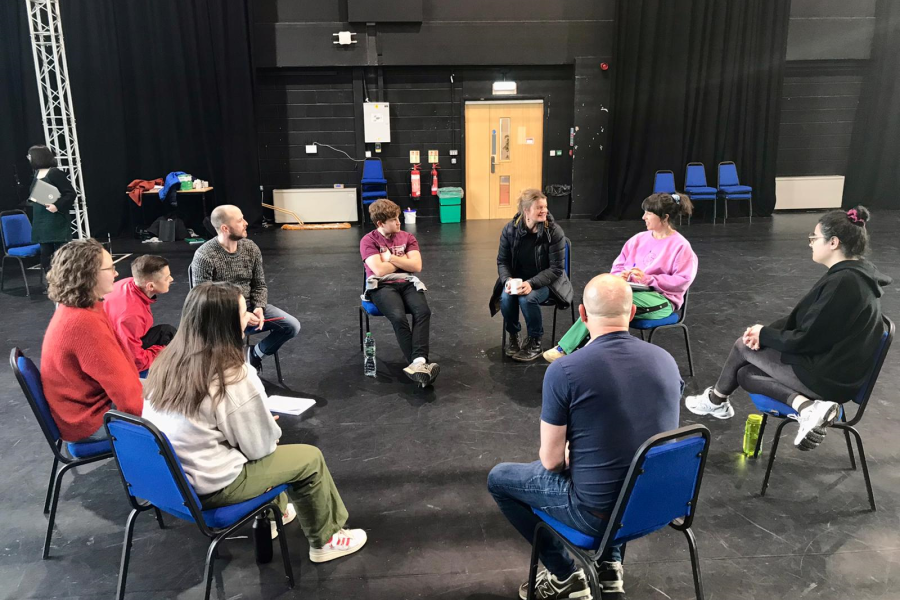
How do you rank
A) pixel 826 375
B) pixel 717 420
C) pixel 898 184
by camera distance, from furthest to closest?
pixel 898 184 → pixel 717 420 → pixel 826 375

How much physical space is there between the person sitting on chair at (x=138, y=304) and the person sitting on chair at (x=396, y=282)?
1.34 meters

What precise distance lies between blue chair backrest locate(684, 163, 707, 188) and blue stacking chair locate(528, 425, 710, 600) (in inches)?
365

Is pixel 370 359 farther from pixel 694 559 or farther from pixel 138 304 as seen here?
pixel 694 559

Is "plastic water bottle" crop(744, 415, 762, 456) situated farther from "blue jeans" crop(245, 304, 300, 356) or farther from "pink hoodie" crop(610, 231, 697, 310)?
"blue jeans" crop(245, 304, 300, 356)

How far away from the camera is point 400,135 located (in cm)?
1057

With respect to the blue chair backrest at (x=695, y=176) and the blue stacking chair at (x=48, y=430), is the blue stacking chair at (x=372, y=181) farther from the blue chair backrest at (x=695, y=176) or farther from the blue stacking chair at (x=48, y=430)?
the blue stacking chair at (x=48, y=430)

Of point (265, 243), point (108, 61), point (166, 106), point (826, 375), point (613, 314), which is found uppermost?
point (108, 61)

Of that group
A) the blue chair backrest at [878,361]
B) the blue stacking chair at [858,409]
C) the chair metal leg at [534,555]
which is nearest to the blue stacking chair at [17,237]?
the chair metal leg at [534,555]

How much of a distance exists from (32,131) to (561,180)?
24.8 ft

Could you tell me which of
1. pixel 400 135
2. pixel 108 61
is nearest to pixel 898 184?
pixel 400 135

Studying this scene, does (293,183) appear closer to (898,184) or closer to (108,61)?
(108,61)

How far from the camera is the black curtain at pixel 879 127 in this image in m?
10.4

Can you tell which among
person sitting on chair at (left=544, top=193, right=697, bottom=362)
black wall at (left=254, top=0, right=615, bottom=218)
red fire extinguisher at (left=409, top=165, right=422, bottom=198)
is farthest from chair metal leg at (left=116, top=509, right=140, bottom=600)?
black wall at (left=254, top=0, right=615, bottom=218)

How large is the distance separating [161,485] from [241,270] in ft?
6.67
